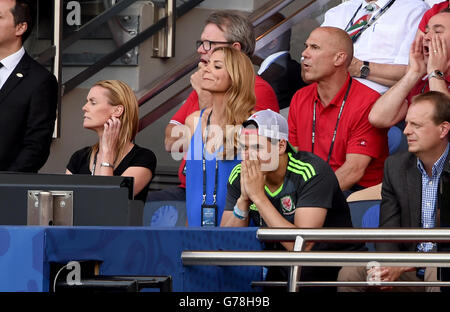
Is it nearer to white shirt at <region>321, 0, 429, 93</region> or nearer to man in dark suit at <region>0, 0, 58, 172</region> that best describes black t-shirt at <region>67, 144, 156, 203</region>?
man in dark suit at <region>0, 0, 58, 172</region>

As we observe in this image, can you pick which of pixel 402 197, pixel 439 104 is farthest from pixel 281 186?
pixel 439 104

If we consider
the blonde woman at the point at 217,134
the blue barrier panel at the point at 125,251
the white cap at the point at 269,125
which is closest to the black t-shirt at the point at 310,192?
the white cap at the point at 269,125

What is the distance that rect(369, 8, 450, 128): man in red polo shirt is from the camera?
15.5 feet

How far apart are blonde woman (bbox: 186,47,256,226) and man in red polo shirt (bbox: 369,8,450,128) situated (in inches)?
28.0

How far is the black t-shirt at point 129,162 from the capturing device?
4.84 m

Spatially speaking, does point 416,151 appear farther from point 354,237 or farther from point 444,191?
point 354,237

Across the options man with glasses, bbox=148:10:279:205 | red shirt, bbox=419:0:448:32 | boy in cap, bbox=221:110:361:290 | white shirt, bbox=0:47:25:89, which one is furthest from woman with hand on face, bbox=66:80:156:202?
red shirt, bbox=419:0:448:32

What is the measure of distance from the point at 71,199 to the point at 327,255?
728mm

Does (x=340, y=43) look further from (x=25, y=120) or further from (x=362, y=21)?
(x=25, y=120)

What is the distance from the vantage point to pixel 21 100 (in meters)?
4.82

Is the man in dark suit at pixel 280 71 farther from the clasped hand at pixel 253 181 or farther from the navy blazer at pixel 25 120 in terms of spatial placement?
the clasped hand at pixel 253 181

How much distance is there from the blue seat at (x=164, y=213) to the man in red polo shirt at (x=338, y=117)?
2.45 ft

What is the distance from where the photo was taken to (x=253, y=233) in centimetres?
231
